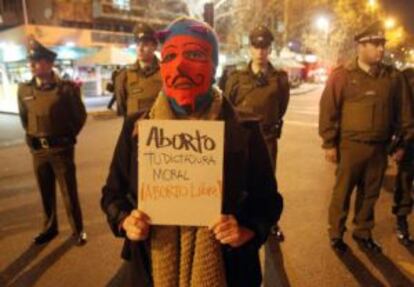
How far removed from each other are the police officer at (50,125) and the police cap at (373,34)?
306cm

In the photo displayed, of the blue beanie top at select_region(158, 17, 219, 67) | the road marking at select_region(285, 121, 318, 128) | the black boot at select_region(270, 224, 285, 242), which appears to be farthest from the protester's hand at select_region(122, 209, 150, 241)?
the road marking at select_region(285, 121, 318, 128)

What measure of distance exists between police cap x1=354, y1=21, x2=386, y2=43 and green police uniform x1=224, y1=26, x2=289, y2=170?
1022 millimetres

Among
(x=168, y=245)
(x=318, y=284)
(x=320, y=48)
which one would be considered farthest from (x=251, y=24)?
(x=168, y=245)

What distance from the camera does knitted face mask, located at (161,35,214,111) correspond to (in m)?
1.77

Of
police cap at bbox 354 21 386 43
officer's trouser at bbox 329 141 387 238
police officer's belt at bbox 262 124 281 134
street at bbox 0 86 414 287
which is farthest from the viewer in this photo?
police officer's belt at bbox 262 124 281 134

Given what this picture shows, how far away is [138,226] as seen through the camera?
1671 mm

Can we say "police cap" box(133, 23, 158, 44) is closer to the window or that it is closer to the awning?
the awning

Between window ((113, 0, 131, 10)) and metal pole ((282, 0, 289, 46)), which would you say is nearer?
window ((113, 0, 131, 10))

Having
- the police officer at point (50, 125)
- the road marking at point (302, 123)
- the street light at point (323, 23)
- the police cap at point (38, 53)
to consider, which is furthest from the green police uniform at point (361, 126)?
the street light at point (323, 23)

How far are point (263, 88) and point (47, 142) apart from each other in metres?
2.43

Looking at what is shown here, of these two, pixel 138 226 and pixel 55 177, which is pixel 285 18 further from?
pixel 138 226

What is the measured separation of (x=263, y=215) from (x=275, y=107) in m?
3.46

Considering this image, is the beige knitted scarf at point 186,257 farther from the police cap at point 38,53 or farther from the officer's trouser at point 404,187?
the officer's trouser at point 404,187

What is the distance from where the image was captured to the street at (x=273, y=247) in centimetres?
416
